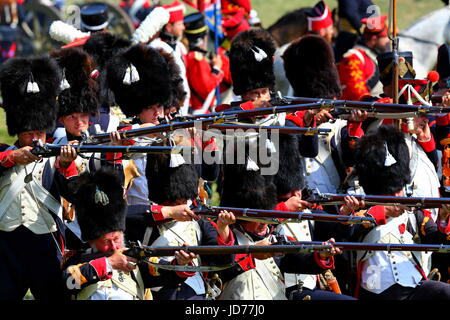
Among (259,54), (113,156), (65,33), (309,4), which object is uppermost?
(309,4)

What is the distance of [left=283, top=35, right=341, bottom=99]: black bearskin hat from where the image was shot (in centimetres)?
615

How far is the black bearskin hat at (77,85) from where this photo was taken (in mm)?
5340

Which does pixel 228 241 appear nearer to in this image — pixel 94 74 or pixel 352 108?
pixel 352 108

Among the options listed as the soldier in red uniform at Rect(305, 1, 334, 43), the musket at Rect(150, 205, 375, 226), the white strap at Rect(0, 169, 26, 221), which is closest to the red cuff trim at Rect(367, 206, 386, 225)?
the musket at Rect(150, 205, 375, 226)

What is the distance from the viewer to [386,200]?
5.02 metres

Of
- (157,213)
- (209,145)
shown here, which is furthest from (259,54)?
(157,213)

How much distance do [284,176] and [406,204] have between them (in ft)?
2.27

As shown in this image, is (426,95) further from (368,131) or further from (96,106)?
(96,106)

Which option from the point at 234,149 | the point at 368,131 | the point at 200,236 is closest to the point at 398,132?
the point at 368,131

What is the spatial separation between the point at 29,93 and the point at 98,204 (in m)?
0.74

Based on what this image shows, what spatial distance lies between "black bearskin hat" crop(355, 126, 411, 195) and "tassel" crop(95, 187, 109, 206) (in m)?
1.37

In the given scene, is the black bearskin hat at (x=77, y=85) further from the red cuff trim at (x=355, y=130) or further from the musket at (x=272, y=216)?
the red cuff trim at (x=355, y=130)

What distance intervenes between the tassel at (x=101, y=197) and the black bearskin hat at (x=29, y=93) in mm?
561

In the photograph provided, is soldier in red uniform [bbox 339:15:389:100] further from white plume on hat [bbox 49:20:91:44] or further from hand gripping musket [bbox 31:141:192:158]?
hand gripping musket [bbox 31:141:192:158]
